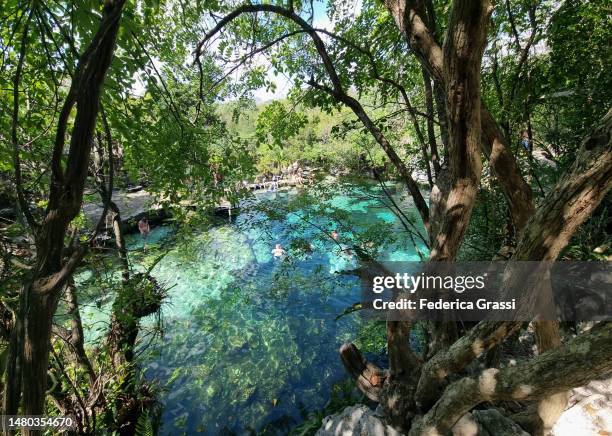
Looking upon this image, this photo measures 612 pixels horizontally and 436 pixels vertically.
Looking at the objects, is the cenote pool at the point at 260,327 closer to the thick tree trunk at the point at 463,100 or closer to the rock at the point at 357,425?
the rock at the point at 357,425

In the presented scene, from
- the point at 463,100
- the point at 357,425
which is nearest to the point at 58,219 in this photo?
the point at 463,100

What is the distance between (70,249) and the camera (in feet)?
2.48

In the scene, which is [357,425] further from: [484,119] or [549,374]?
[484,119]

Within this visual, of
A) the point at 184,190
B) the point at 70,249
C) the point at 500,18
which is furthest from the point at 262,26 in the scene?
the point at 70,249

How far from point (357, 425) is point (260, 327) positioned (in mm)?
4313

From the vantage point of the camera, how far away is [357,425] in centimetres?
281

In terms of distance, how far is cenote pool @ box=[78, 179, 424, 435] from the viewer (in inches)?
187

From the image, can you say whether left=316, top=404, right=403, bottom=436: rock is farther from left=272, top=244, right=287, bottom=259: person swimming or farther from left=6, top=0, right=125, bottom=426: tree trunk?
left=272, top=244, right=287, bottom=259: person swimming

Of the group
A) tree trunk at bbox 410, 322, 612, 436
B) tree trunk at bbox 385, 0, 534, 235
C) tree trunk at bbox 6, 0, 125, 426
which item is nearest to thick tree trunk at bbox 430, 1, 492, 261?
tree trunk at bbox 385, 0, 534, 235

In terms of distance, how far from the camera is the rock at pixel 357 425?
8.69ft

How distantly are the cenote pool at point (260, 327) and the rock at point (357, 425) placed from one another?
132 centimetres

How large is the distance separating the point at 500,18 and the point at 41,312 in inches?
182

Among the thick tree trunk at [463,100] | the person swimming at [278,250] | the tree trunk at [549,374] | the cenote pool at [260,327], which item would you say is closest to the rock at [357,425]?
the tree trunk at [549,374]

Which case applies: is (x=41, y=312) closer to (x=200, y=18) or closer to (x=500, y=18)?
(x=200, y=18)
